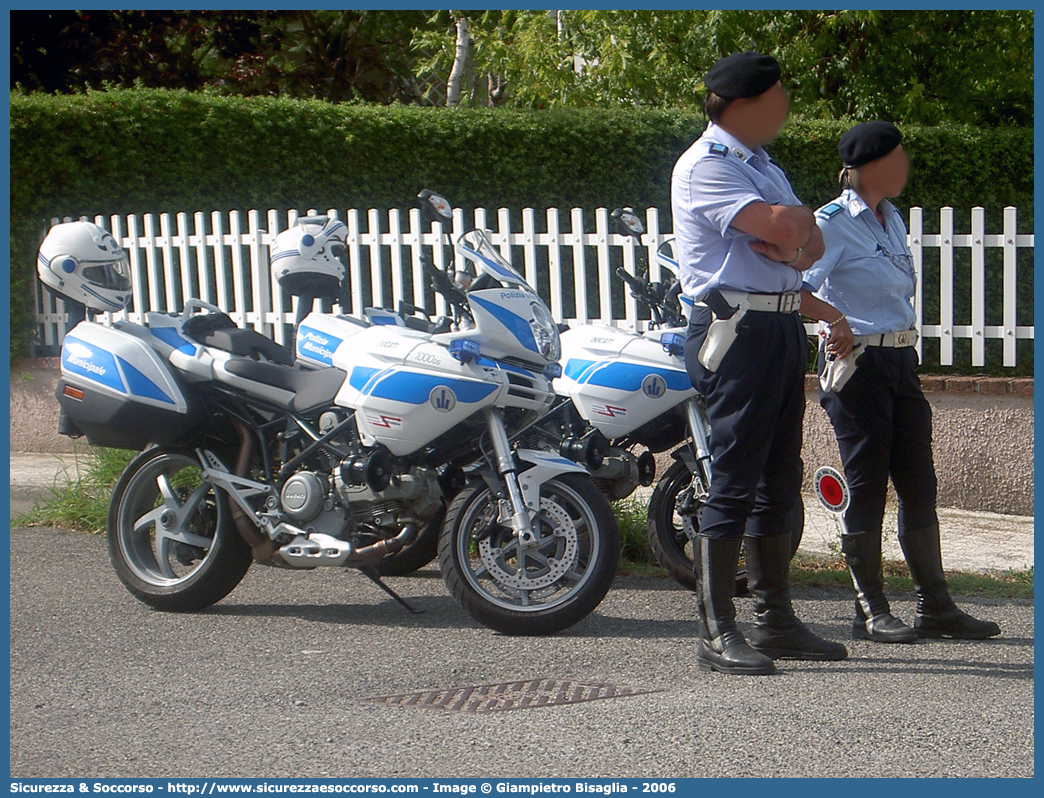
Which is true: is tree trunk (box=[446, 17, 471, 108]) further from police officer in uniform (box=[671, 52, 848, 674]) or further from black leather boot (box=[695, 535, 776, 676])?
black leather boot (box=[695, 535, 776, 676])

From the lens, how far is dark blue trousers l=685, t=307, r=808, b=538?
4434mm

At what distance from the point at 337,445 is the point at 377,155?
5491 mm

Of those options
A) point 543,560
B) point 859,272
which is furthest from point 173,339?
point 859,272

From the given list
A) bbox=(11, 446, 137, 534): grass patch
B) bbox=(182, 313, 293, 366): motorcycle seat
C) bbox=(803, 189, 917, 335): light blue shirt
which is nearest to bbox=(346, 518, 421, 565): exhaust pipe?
bbox=(182, 313, 293, 366): motorcycle seat

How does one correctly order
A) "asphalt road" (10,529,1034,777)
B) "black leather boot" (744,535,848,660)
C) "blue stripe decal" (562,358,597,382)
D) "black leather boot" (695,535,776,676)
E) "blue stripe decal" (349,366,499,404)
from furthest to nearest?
"blue stripe decal" (562,358,597,382), "blue stripe decal" (349,366,499,404), "black leather boot" (744,535,848,660), "black leather boot" (695,535,776,676), "asphalt road" (10,529,1034,777)

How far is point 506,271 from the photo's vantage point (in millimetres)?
5250

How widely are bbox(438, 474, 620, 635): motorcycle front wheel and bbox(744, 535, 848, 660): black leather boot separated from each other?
22.3 inches

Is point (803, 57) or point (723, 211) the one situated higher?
point (803, 57)

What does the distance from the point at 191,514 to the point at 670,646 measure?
202cm

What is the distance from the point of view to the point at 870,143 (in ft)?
16.1

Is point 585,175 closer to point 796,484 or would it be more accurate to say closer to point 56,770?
point 796,484

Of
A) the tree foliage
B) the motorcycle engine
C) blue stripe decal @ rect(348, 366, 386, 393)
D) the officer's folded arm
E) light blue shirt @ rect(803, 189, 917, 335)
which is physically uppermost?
the tree foliage

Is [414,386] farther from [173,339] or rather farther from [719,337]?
[719,337]

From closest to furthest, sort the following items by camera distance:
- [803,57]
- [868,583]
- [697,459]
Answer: [868,583] < [697,459] < [803,57]
